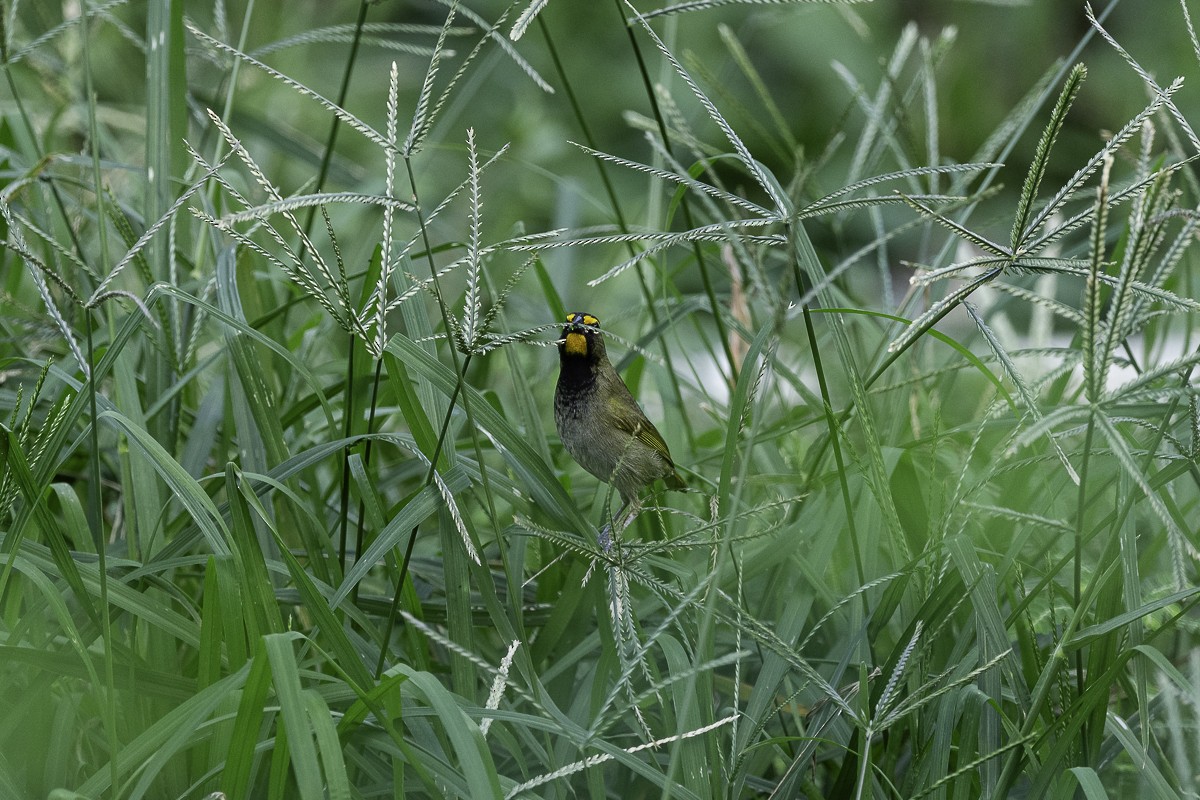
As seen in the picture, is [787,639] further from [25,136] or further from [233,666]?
[25,136]

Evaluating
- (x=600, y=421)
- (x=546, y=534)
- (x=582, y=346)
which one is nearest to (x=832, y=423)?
(x=546, y=534)

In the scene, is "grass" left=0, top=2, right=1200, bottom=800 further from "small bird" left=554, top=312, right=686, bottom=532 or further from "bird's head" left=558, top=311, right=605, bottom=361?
"bird's head" left=558, top=311, right=605, bottom=361

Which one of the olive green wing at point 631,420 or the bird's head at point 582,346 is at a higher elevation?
the bird's head at point 582,346

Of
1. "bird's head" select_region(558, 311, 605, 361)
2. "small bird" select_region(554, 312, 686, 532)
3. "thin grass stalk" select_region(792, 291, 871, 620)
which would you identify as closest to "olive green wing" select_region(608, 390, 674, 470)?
"small bird" select_region(554, 312, 686, 532)

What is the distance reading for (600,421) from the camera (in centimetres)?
293

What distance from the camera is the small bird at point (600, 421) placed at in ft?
9.23

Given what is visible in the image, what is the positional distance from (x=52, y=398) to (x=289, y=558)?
1.17 m

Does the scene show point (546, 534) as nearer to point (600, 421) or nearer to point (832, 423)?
point (832, 423)

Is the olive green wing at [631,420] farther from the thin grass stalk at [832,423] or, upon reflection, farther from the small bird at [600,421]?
the thin grass stalk at [832,423]

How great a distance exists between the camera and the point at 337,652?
1737 millimetres

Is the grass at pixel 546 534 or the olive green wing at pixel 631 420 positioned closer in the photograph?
the grass at pixel 546 534

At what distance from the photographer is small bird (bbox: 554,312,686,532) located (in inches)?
111

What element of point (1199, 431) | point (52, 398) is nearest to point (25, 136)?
point (52, 398)

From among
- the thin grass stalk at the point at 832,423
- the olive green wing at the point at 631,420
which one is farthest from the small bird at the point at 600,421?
the thin grass stalk at the point at 832,423
